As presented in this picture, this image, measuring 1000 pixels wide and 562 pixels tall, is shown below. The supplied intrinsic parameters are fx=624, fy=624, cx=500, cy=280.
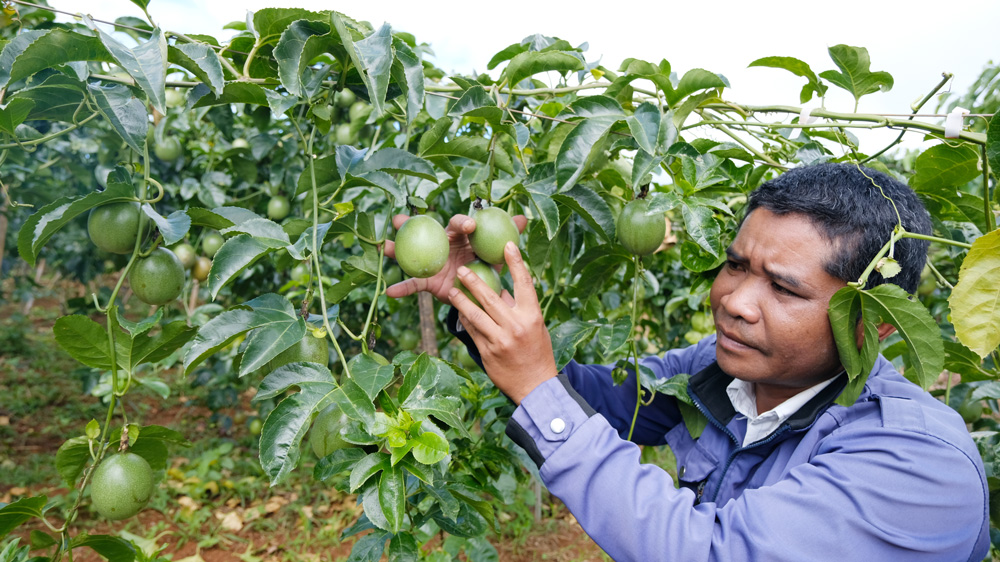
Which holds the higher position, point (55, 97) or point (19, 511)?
point (55, 97)

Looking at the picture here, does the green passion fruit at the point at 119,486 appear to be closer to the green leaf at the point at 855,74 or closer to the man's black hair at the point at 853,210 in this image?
the man's black hair at the point at 853,210

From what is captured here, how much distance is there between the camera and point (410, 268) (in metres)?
1.08

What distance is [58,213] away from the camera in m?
0.93

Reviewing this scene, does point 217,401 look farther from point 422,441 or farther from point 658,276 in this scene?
point 422,441

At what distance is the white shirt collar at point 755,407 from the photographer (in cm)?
131

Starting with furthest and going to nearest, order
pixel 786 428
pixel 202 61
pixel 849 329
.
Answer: pixel 786 428 < pixel 849 329 < pixel 202 61

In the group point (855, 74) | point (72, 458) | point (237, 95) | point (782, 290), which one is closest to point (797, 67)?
point (855, 74)

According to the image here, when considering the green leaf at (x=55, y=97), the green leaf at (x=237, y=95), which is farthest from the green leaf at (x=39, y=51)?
the green leaf at (x=237, y=95)

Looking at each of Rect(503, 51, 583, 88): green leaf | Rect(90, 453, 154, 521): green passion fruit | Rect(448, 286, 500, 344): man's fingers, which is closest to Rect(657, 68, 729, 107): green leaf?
Rect(503, 51, 583, 88): green leaf

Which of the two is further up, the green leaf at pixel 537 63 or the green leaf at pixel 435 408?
the green leaf at pixel 537 63

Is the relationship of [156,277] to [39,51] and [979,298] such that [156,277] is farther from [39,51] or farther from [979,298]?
[979,298]

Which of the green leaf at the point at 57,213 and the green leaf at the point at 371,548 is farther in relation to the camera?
the green leaf at the point at 371,548

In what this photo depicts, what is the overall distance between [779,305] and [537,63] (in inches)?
25.7

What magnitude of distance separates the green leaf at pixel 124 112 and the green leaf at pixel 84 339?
0.30 m
